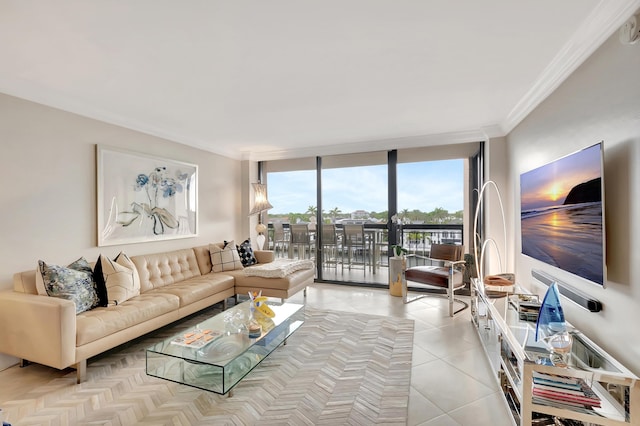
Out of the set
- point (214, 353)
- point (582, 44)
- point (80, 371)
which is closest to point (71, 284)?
point (80, 371)

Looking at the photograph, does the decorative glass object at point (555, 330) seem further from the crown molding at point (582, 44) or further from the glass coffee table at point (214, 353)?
the glass coffee table at point (214, 353)

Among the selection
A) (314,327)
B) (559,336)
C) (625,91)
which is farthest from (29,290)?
(625,91)

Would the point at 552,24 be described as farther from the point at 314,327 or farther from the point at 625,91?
the point at 314,327

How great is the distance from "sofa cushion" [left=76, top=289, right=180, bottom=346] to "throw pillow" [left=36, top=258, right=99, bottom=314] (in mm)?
102

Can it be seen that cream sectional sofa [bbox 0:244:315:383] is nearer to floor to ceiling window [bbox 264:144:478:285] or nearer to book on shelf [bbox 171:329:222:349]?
book on shelf [bbox 171:329:222:349]

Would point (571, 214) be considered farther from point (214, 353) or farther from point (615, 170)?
point (214, 353)

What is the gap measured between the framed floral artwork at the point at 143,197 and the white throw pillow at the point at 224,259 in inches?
19.5

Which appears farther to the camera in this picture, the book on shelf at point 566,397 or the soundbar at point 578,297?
the soundbar at point 578,297

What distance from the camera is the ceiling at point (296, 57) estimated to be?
168cm

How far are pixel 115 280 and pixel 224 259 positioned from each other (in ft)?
5.28

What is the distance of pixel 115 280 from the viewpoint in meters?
2.79

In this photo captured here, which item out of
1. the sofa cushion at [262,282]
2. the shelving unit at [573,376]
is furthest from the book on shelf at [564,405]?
the sofa cushion at [262,282]

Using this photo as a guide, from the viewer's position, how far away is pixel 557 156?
2365 mm

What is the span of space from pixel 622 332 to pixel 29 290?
4072mm
